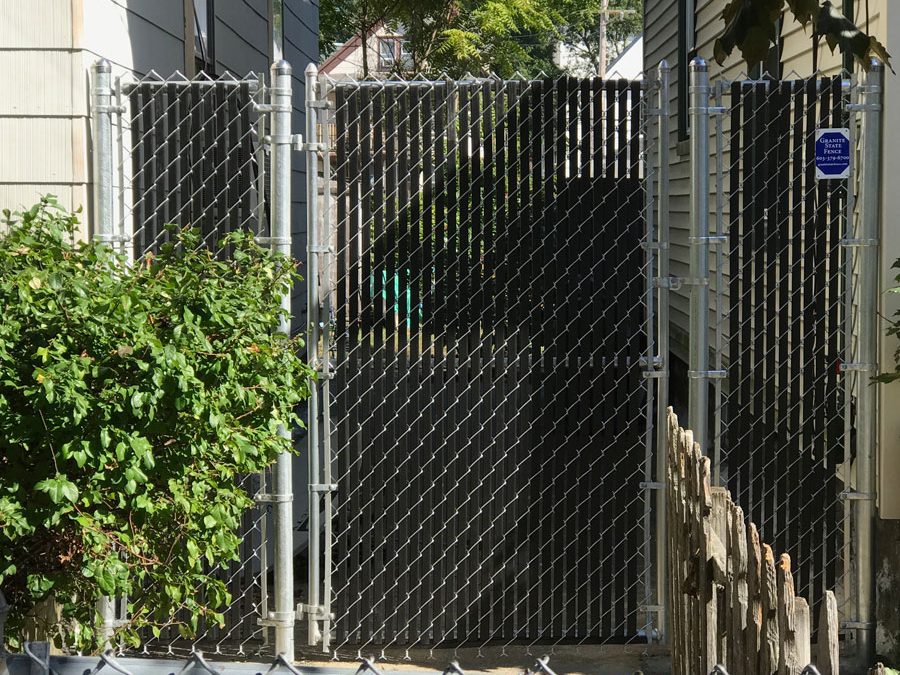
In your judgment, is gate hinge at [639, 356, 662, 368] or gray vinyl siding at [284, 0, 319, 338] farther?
gray vinyl siding at [284, 0, 319, 338]

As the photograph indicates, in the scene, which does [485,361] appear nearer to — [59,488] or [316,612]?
[316,612]

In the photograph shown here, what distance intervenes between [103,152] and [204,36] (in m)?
3.42

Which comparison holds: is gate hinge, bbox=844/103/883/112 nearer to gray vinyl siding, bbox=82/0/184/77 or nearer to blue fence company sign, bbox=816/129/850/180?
blue fence company sign, bbox=816/129/850/180

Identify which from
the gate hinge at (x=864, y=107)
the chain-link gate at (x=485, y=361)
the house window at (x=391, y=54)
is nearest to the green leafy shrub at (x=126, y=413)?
the chain-link gate at (x=485, y=361)

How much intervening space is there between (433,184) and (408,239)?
288 mm

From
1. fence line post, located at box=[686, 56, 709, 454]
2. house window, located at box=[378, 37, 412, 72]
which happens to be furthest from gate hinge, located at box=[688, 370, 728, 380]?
house window, located at box=[378, 37, 412, 72]

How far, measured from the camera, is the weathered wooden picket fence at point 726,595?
8.92ft

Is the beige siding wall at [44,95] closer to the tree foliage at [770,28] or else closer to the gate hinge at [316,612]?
the gate hinge at [316,612]

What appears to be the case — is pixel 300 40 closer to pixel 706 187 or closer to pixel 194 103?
pixel 194 103

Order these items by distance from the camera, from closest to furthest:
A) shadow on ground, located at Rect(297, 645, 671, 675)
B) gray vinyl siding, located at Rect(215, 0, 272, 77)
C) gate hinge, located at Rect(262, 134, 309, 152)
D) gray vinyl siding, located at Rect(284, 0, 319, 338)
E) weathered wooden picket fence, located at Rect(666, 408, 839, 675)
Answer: weathered wooden picket fence, located at Rect(666, 408, 839, 675) < gate hinge, located at Rect(262, 134, 309, 152) < shadow on ground, located at Rect(297, 645, 671, 675) < gray vinyl siding, located at Rect(215, 0, 272, 77) < gray vinyl siding, located at Rect(284, 0, 319, 338)

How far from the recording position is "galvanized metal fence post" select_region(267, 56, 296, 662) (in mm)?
5289

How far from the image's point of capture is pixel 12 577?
464 centimetres

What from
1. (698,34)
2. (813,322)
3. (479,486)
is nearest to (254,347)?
(479,486)

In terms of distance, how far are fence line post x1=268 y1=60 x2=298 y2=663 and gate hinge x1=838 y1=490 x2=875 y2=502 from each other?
105 inches
